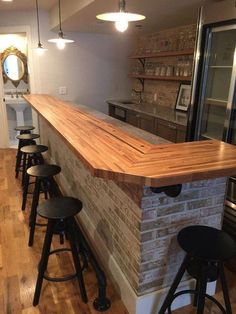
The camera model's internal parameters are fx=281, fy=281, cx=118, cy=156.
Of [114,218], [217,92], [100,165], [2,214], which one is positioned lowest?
[2,214]

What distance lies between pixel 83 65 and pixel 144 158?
4196 millimetres

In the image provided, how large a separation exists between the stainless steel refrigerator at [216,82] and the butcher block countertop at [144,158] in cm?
92

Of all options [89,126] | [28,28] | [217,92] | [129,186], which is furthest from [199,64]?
[28,28]

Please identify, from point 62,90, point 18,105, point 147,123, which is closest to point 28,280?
point 147,123

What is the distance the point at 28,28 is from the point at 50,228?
416 cm

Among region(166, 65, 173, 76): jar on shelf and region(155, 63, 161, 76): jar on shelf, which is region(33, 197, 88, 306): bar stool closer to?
region(166, 65, 173, 76): jar on shelf

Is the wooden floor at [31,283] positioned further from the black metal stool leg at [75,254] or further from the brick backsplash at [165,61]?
the brick backsplash at [165,61]

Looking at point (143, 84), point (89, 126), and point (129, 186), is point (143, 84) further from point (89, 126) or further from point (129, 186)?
point (129, 186)

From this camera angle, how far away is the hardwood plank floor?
1.84m

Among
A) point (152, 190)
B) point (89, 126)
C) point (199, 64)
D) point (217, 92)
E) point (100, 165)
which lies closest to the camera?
point (100, 165)

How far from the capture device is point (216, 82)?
2936 millimetres

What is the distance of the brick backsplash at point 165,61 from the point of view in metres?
3.90

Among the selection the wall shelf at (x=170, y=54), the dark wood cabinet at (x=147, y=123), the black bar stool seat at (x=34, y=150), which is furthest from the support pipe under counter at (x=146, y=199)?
the wall shelf at (x=170, y=54)

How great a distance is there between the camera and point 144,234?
1.58 meters
